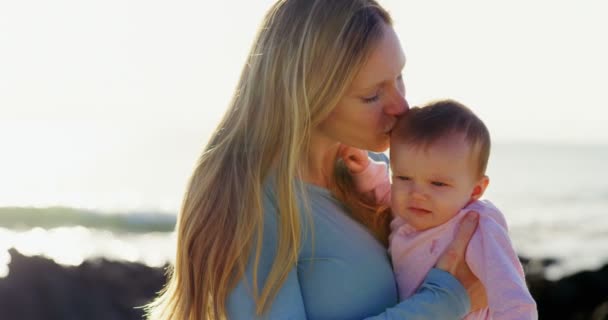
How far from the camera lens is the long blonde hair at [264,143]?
3.07m

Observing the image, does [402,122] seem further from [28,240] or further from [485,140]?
[28,240]

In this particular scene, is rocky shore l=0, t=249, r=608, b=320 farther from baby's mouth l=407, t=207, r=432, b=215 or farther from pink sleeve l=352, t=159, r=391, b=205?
baby's mouth l=407, t=207, r=432, b=215

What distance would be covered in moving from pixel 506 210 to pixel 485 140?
17775 mm

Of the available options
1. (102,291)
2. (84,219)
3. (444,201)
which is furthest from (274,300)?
(84,219)

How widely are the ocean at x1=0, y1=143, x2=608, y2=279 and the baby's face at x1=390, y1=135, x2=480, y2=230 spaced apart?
18.9 feet

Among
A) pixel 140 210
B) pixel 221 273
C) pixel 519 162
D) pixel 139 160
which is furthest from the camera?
pixel 519 162

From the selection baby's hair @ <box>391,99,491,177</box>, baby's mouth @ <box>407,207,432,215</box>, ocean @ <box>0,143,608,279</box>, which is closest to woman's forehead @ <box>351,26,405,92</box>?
baby's hair @ <box>391,99,491,177</box>

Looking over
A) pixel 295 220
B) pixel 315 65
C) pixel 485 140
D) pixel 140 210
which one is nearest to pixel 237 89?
pixel 315 65

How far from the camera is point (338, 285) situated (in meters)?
3.15

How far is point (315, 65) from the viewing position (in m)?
3.19

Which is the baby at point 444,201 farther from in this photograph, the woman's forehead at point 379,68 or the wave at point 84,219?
the wave at point 84,219

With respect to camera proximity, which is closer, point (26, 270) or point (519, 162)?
point (26, 270)

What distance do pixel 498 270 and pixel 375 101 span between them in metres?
0.68

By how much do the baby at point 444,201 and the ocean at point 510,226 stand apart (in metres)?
5.73
